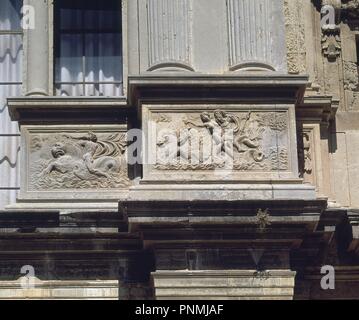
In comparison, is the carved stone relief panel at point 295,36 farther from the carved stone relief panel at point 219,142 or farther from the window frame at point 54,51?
A: the window frame at point 54,51

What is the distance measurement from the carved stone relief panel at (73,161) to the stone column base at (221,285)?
1.55 meters

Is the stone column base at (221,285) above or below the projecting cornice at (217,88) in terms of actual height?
below

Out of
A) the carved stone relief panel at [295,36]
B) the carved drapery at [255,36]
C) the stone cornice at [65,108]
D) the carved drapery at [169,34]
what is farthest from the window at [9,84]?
the carved stone relief panel at [295,36]

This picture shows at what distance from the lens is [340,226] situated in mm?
17344

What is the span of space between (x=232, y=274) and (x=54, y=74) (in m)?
3.95

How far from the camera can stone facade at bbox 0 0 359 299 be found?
16516 millimetres

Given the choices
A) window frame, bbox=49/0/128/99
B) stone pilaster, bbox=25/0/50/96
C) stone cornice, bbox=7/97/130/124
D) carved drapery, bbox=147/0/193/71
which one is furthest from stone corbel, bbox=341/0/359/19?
stone pilaster, bbox=25/0/50/96

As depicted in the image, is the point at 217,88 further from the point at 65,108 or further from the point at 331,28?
the point at 331,28

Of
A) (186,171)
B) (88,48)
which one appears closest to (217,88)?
(186,171)

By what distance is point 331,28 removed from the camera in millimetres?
18984

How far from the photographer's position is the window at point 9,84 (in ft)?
60.1

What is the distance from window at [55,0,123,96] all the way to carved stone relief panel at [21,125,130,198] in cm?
103
